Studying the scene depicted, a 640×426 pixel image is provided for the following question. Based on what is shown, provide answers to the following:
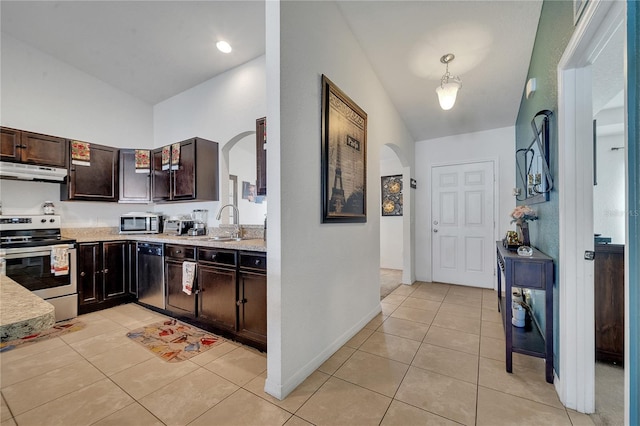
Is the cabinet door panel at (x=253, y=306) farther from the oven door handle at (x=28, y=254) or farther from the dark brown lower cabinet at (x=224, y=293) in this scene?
the oven door handle at (x=28, y=254)

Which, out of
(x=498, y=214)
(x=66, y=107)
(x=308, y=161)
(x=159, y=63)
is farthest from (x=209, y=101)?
(x=498, y=214)

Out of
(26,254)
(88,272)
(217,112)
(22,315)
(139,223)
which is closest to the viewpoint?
(22,315)

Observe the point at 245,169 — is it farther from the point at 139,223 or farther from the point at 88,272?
the point at 88,272

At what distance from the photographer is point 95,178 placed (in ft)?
11.3

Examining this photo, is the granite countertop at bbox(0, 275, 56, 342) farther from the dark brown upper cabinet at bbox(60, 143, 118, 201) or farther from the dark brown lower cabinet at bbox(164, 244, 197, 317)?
the dark brown upper cabinet at bbox(60, 143, 118, 201)

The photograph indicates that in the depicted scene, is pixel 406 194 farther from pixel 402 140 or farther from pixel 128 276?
pixel 128 276

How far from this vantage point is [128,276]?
3379 millimetres

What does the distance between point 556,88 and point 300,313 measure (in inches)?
90.2

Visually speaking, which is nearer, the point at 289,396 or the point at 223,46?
the point at 289,396

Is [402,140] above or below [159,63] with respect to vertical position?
below

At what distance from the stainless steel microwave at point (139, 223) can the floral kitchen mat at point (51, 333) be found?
48.9 inches

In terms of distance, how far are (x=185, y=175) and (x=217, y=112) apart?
38.5 inches

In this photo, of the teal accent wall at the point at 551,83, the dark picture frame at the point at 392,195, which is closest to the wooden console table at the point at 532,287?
the teal accent wall at the point at 551,83

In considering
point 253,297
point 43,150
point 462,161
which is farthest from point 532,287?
point 43,150
